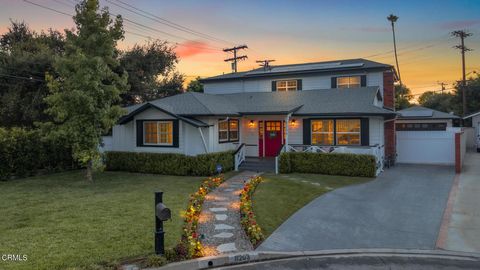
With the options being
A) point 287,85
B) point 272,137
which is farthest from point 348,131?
point 287,85

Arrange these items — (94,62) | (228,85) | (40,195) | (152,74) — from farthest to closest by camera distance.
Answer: (152,74), (228,85), (94,62), (40,195)

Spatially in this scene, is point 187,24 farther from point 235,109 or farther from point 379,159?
point 379,159

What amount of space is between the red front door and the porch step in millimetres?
1558

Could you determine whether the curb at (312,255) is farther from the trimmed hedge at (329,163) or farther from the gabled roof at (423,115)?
the gabled roof at (423,115)

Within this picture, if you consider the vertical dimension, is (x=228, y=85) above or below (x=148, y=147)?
above

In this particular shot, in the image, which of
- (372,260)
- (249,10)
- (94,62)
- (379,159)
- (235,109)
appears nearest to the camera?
(372,260)

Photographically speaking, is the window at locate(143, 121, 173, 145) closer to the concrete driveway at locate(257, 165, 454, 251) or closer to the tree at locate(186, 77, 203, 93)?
the concrete driveway at locate(257, 165, 454, 251)

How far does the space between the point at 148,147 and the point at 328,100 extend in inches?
406

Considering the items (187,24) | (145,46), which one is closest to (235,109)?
(187,24)

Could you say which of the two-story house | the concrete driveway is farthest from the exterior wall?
the concrete driveway

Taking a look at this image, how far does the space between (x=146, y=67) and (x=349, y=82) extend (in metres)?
16.3

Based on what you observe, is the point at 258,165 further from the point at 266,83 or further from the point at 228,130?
the point at 266,83

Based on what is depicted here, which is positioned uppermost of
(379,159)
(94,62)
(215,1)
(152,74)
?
(215,1)

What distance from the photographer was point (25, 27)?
28500mm
